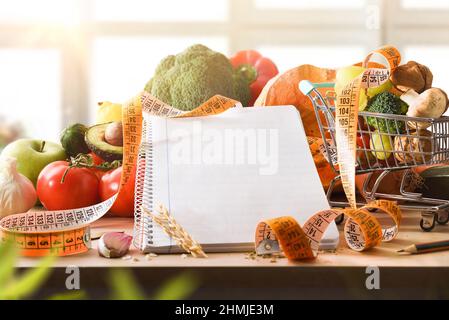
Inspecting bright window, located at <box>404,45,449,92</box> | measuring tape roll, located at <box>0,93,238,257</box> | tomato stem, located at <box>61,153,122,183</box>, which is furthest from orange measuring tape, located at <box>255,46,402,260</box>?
bright window, located at <box>404,45,449,92</box>

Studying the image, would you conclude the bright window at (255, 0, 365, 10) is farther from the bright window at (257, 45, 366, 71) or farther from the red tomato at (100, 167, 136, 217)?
the red tomato at (100, 167, 136, 217)

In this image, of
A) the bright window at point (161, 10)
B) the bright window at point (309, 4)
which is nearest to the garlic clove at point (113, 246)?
the bright window at point (161, 10)

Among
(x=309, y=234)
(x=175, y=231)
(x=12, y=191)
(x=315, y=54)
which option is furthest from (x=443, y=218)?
(x=315, y=54)

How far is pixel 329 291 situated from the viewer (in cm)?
74

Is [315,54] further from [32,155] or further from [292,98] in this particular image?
[32,155]

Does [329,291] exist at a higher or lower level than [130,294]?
lower

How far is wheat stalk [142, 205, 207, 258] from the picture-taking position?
786mm

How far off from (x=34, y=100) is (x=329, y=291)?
3.71 m

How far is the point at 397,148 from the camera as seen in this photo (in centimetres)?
109

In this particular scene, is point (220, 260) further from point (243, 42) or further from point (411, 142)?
point (243, 42)

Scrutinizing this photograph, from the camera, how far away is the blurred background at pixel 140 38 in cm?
412

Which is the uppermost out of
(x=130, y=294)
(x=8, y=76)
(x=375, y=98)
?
(x=8, y=76)
